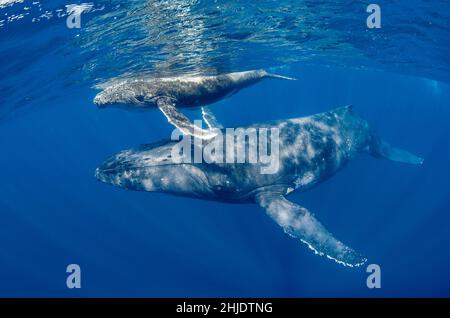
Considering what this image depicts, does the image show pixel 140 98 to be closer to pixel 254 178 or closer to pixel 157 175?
pixel 157 175

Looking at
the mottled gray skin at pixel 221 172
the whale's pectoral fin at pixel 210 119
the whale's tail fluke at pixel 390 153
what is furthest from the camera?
the whale's tail fluke at pixel 390 153

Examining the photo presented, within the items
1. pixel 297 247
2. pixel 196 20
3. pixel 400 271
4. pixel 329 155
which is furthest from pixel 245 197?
pixel 400 271

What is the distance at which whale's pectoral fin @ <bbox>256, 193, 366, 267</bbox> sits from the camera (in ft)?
29.9

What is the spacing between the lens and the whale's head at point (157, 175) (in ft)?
34.9

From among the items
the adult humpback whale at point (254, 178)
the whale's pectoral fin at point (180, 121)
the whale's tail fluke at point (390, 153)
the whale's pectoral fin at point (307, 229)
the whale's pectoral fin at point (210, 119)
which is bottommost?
the whale's tail fluke at point (390, 153)

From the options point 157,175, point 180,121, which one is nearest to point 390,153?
point 180,121

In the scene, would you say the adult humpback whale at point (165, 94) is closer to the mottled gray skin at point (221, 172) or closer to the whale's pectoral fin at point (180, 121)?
the whale's pectoral fin at point (180, 121)

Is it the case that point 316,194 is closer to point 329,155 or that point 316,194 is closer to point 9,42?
point 329,155

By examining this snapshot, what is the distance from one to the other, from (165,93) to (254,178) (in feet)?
14.4

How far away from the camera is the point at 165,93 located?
12242 millimetres

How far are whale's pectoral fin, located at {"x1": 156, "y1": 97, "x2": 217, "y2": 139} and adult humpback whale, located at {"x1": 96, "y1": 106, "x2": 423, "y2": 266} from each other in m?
0.90

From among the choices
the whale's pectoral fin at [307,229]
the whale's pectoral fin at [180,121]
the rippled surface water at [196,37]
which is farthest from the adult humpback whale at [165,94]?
the whale's pectoral fin at [307,229]

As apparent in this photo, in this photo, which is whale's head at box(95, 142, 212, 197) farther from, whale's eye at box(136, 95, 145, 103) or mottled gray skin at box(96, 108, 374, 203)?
whale's eye at box(136, 95, 145, 103)

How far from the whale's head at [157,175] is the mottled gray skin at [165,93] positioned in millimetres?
2485
